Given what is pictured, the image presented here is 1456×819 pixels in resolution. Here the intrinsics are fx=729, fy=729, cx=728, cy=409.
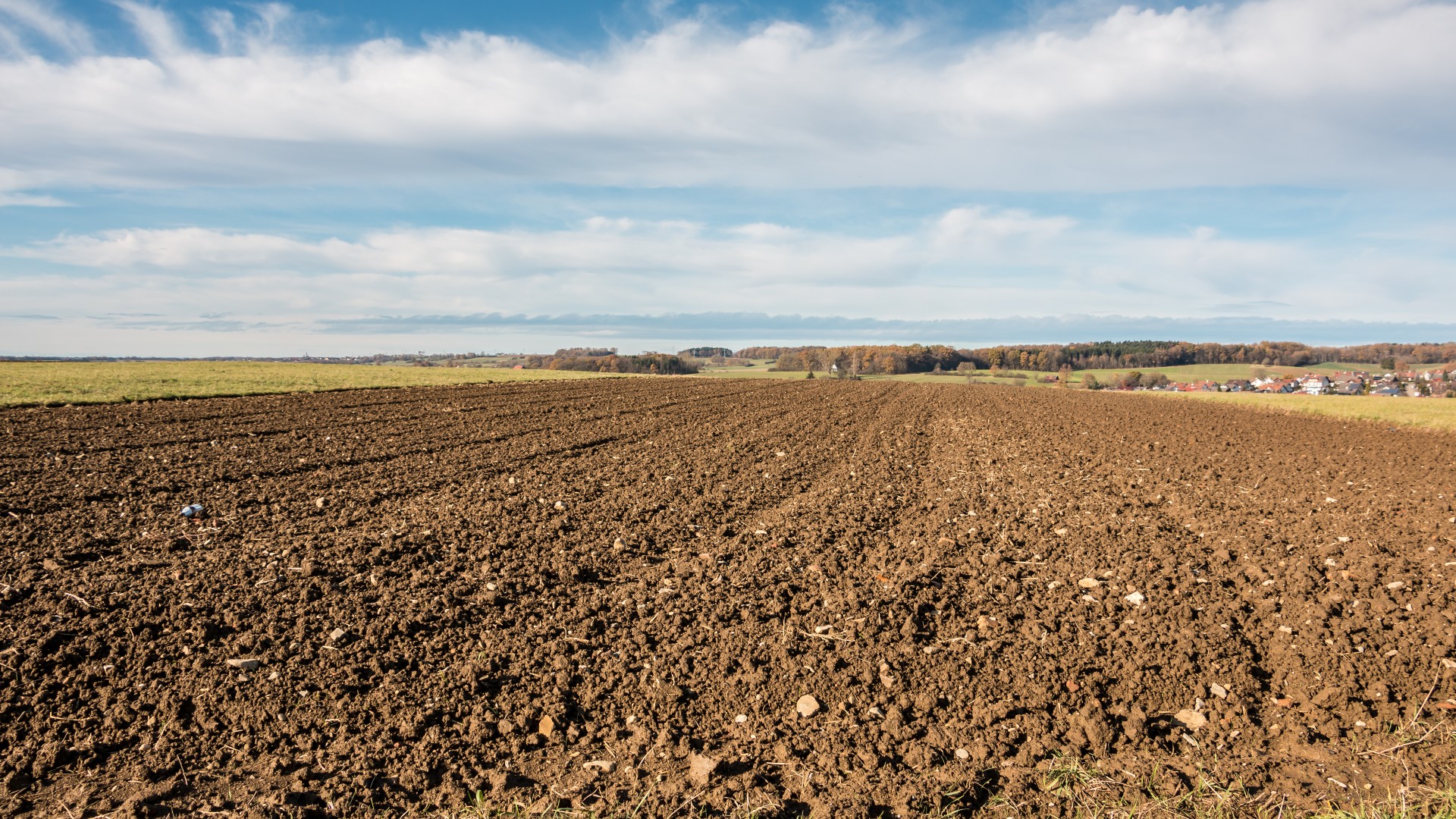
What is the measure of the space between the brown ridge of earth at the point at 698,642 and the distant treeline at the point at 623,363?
84395 millimetres

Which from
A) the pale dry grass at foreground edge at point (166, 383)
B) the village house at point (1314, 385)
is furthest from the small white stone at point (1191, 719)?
the village house at point (1314, 385)

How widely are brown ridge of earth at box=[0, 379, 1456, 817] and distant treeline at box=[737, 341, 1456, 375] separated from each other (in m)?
86.6

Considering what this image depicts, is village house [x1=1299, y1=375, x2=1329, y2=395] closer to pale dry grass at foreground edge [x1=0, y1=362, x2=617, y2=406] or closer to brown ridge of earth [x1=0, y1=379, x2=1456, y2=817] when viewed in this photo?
brown ridge of earth [x1=0, y1=379, x2=1456, y2=817]

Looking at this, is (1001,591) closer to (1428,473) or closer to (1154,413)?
(1428,473)

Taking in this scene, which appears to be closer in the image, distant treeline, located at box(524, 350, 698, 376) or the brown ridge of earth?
the brown ridge of earth

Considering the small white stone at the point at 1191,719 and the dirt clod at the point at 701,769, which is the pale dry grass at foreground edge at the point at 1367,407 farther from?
the dirt clod at the point at 701,769

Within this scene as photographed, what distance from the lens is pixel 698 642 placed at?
594 cm

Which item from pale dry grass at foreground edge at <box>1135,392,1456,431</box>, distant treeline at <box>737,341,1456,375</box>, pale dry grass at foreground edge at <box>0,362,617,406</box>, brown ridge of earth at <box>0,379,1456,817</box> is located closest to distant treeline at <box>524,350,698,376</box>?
distant treeline at <box>737,341,1456,375</box>

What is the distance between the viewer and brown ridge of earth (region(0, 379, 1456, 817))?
165 inches

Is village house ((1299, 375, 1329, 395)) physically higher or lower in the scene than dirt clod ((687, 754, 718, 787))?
lower

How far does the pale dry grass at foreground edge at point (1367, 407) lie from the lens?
31469 mm

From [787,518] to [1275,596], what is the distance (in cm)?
542

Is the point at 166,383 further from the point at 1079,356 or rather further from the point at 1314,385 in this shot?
the point at 1079,356

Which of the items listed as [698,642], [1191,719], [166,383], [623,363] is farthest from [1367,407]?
[623,363]
